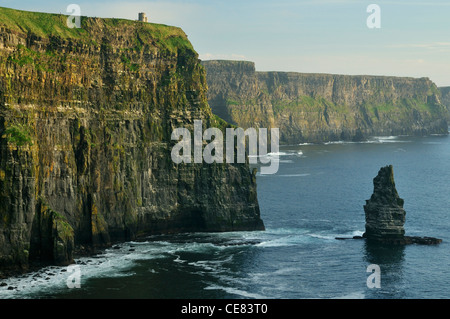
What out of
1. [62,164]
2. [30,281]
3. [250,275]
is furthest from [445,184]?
[30,281]

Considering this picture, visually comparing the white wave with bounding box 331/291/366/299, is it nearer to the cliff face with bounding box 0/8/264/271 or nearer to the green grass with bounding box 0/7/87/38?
the cliff face with bounding box 0/8/264/271

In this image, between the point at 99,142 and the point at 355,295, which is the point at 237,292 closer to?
the point at 355,295

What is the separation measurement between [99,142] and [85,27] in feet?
62.3

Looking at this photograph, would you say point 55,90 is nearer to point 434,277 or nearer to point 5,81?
point 5,81

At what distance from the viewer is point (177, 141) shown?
112 metres

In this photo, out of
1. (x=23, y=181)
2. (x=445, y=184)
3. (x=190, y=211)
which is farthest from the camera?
(x=445, y=184)

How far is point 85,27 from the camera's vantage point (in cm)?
10462

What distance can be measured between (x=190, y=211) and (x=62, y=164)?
25903 millimetres

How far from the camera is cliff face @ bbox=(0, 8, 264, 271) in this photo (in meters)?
88.8

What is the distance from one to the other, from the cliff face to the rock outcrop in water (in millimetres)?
20962

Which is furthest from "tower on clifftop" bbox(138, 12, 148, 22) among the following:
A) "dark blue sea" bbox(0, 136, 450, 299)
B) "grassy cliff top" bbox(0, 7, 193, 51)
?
"dark blue sea" bbox(0, 136, 450, 299)

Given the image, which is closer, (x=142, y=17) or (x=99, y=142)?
(x=99, y=142)

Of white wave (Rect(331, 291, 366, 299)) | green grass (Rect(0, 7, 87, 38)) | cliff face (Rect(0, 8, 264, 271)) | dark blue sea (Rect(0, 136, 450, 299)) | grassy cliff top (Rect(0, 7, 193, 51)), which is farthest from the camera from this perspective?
grassy cliff top (Rect(0, 7, 193, 51))

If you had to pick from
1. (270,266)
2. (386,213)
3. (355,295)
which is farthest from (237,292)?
(386,213)
